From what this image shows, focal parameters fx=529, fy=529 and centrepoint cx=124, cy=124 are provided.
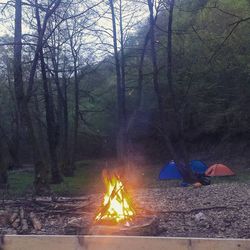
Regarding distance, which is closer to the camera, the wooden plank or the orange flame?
the wooden plank

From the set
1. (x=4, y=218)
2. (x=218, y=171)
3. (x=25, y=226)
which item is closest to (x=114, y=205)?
(x=25, y=226)

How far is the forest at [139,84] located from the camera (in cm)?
2183

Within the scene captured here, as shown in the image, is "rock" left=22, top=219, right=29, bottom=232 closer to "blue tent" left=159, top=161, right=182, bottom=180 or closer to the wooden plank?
the wooden plank

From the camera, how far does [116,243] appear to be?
17.6ft

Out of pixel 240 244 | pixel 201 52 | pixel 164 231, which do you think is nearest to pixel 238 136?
pixel 201 52

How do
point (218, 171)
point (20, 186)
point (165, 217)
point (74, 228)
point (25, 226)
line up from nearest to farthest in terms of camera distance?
point (74, 228) < point (25, 226) < point (165, 217) < point (20, 186) < point (218, 171)

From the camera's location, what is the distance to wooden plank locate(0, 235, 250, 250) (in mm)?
5121

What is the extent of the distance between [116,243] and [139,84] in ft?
65.5

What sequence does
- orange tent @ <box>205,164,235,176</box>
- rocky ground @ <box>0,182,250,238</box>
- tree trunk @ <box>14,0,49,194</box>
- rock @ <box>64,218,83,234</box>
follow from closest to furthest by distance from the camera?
rock @ <box>64,218,83,234</box>
rocky ground @ <box>0,182,250,238</box>
tree trunk @ <box>14,0,49,194</box>
orange tent @ <box>205,164,235,176</box>

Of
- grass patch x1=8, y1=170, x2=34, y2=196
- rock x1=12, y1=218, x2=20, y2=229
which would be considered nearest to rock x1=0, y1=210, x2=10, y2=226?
rock x1=12, y1=218, x2=20, y2=229

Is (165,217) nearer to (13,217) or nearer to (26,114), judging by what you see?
(13,217)

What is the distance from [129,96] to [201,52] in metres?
9.10

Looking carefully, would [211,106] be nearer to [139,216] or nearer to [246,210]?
[246,210]

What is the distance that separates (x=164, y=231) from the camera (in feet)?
27.1
